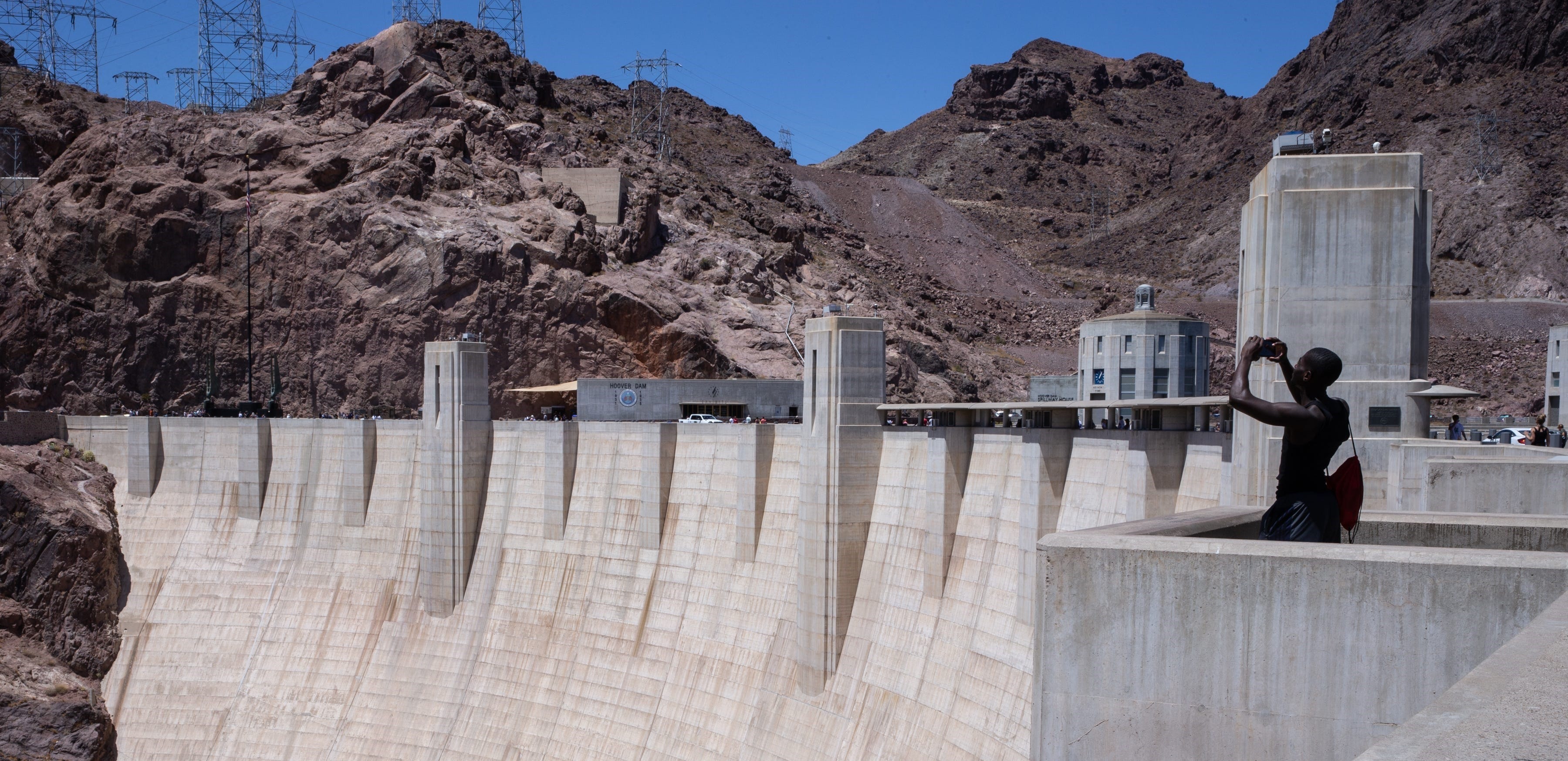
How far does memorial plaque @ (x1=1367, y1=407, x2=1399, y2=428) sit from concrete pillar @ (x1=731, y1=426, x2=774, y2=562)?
11948mm

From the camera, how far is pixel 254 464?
35.0 m

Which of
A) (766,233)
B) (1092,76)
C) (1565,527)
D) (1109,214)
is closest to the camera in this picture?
(1565,527)

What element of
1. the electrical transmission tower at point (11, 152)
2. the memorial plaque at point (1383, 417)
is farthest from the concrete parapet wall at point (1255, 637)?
the electrical transmission tower at point (11, 152)

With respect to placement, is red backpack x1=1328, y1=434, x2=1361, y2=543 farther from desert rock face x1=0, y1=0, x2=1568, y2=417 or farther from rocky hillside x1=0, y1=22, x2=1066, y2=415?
desert rock face x1=0, y1=0, x2=1568, y2=417

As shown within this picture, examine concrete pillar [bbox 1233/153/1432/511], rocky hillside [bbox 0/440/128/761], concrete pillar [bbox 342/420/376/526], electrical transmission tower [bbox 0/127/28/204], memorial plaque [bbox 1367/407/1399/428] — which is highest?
electrical transmission tower [bbox 0/127/28/204]

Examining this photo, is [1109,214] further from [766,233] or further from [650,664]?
[650,664]

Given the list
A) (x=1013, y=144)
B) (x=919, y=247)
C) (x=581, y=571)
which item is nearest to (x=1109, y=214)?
(x=1013, y=144)

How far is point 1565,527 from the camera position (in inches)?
349

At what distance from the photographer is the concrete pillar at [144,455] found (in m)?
36.4

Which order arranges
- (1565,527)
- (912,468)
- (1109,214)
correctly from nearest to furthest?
(1565,527), (912,468), (1109,214)

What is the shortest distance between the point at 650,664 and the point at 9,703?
15887mm

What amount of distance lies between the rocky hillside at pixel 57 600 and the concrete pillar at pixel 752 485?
17723mm

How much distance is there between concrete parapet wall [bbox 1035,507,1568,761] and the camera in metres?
6.64

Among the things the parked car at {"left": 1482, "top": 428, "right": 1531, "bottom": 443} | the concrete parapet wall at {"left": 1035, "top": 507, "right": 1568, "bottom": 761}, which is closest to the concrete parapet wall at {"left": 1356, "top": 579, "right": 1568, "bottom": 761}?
the concrete parapet wall at {"left": 1035, "top": 507, "right": 1568, "bottom": 761}
